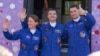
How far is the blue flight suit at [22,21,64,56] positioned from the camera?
164 inches

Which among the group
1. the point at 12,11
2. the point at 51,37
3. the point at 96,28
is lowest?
the point at 96,28

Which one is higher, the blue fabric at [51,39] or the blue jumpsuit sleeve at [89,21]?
the blue jumpsuit sleeve at [89,21]

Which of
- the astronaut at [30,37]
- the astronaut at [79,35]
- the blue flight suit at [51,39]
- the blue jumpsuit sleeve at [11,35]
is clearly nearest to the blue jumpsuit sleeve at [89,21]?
the astronaut at [79,35]

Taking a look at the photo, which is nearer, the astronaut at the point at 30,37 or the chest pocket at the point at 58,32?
the astronaut at the point at 30,37

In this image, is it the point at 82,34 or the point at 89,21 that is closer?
the point at 89,21

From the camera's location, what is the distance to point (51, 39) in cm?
416

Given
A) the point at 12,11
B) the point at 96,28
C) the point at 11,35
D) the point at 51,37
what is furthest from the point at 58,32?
the point at 12,11

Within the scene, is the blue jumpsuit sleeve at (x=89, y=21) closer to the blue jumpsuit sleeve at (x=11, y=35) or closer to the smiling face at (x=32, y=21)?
the smiling face at (x=32, y=21)

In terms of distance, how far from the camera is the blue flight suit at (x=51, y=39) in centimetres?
416

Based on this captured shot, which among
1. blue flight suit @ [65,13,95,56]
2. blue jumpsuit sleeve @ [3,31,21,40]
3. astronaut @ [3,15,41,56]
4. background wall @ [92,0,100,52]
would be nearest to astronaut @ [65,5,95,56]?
blue flight suit @ [65,13,95,56]

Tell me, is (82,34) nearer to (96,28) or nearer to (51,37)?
(51,37)

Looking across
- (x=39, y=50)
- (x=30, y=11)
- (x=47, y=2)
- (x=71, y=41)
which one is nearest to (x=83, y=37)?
(x=71, y=41)

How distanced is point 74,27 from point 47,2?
1.88 metres

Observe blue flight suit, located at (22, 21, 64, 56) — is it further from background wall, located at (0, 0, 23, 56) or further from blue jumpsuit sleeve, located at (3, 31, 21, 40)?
background wall, located at (0, 0, 23, 56)
